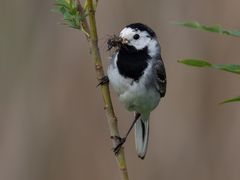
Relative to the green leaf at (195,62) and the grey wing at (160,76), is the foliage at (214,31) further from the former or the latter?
the grey wing at (160,76)

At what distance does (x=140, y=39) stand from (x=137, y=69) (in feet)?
0.42

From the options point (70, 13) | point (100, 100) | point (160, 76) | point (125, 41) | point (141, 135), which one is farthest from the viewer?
point (100, 100)

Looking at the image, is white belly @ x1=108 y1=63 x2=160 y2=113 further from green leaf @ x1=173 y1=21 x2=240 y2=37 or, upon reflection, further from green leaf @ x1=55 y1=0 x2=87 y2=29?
green leaf @ x1=173 y1=21 x2=240 y2=37

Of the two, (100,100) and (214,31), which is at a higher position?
(214,31)

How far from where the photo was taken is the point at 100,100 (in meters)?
3.75

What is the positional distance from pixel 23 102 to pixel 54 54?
14.4 inches

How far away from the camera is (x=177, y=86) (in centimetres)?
360

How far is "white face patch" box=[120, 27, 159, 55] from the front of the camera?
245cm

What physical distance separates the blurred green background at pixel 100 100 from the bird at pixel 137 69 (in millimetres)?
742

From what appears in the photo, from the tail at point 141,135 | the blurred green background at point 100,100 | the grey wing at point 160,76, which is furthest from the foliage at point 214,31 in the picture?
the blurred green background at point 100,100

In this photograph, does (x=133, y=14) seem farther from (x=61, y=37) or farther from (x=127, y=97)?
(x=127, y=97)

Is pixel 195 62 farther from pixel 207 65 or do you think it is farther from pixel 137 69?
pixel 137 69

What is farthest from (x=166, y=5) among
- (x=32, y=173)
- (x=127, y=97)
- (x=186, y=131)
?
(x=32, y=173)

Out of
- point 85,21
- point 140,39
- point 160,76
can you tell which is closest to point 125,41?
point 140,39
